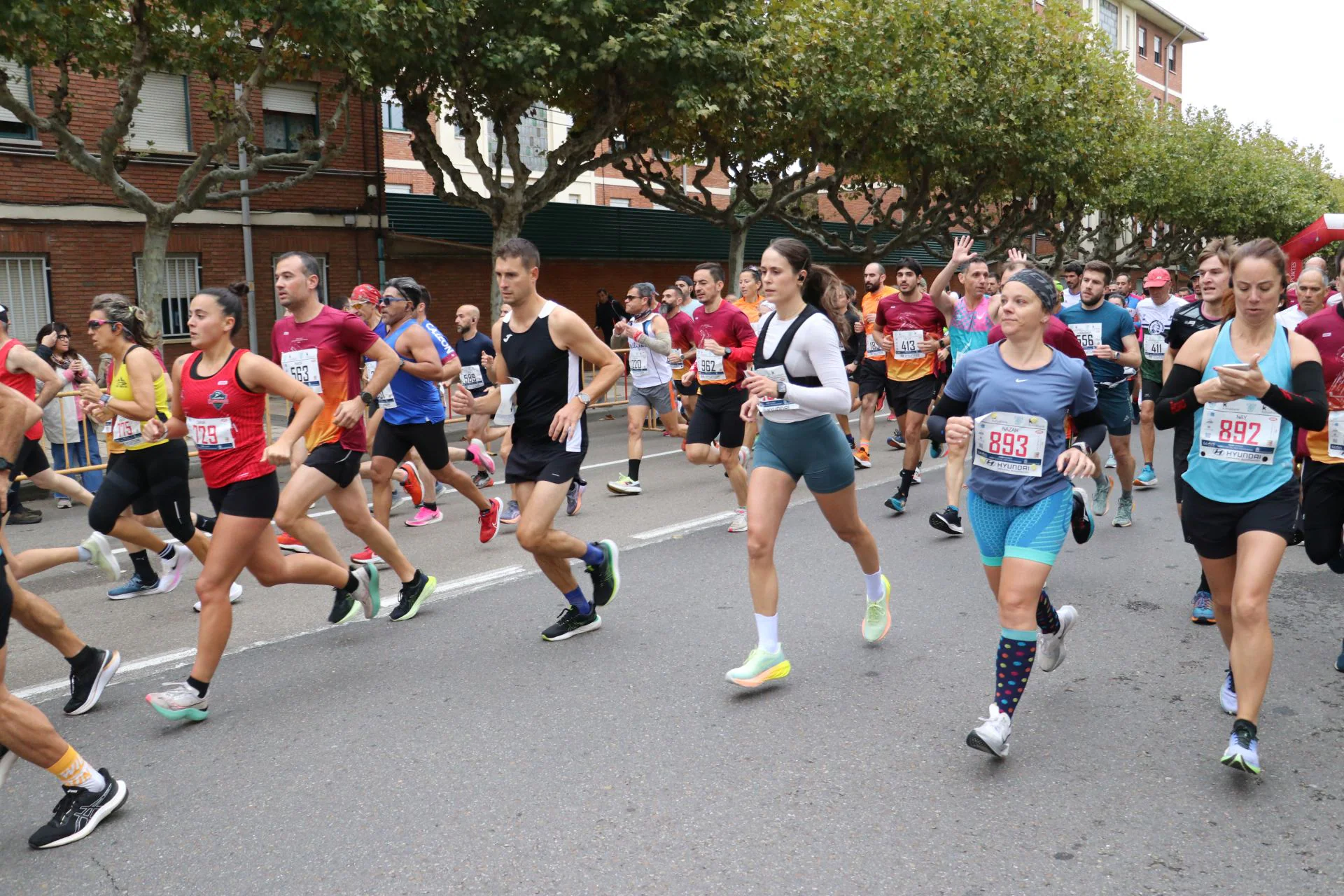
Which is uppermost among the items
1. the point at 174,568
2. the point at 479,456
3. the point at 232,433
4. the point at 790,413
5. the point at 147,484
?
the point at 790,413

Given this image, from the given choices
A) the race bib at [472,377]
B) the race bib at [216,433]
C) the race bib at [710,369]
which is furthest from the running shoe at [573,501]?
the race bib at [216,433]

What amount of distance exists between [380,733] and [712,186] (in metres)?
32.5

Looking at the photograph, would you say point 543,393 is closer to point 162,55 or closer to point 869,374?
point 869,374

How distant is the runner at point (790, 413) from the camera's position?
482 centimetres

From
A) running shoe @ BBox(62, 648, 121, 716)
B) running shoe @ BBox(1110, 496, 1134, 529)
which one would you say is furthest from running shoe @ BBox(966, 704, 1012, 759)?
running shoe @ BBox(1110, 496, 1134, 529)

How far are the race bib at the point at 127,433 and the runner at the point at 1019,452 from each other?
13.9 feet

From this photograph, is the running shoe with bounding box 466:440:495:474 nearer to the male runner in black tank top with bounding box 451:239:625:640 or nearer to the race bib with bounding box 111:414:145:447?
the race bib with bounding box 111:414:145:447

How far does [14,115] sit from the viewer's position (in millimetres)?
17750

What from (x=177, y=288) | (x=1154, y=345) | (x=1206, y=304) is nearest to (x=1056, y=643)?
(x=1206, y=304)

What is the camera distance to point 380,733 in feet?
14.6

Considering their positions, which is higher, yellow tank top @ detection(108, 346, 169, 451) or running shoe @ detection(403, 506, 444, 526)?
yellow tank top @ detection(108, 346, 169, 451)

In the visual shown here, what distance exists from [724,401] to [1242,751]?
199 inches

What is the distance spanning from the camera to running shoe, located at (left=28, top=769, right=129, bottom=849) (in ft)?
11.7

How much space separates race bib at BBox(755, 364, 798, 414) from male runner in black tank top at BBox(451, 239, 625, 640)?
0.78 meters
